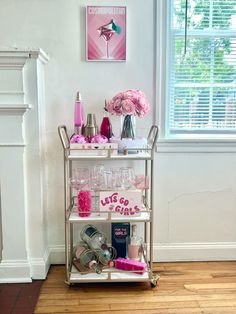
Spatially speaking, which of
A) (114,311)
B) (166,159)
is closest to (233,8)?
(166,159)

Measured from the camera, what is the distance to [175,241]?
2.72 meters

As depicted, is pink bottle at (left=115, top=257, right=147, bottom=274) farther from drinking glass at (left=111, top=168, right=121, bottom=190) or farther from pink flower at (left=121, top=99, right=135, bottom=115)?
pink flower at (left=121, top=99, right=135, bottom=115)

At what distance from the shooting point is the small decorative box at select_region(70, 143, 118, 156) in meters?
2.24

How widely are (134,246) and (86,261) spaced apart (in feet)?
1.09

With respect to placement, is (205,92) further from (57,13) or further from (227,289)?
(227,289)

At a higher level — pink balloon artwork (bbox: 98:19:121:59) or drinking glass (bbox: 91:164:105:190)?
pink balloon artwork (bbox: 98:19:121:59)

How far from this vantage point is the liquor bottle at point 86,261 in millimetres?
2354

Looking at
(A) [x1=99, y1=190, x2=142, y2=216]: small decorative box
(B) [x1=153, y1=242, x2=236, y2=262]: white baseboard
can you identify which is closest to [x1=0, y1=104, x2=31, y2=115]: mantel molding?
(A) [x1=99, y1=190, x2=142, y2=216]: small decorative box

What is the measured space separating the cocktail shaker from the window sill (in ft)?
1.70

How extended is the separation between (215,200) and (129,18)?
56.8 inches

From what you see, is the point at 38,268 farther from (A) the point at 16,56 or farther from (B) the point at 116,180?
(A) the point at 16,56

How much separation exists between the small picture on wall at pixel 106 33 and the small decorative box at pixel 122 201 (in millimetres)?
933

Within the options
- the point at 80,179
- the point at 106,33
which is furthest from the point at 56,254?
the point at 106,33

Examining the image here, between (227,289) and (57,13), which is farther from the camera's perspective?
(57,13)
